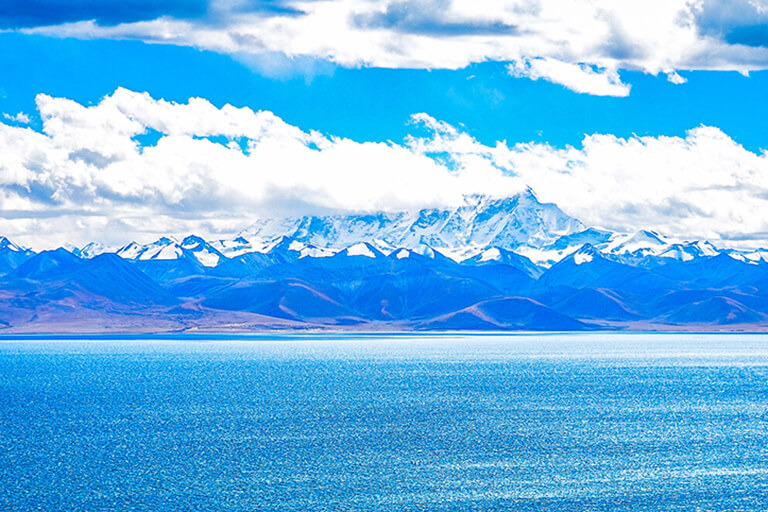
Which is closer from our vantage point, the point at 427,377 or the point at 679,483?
the point at 679,483

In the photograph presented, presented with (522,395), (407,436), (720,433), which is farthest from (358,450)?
(522,395)

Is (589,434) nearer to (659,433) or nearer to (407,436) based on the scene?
(659,433)

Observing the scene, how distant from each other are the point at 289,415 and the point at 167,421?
14.1m

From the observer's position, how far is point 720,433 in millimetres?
101000

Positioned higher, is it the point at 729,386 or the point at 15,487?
the point at 15,487

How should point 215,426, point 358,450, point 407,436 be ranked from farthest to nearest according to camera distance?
point 215,426 < point 407,436 < point 358,450

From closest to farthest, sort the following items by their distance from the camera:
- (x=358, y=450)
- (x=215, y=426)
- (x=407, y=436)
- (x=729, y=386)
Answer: (x=358, y=450), (x=407, y=436), (x=215, y=426), (x=729, y=386)

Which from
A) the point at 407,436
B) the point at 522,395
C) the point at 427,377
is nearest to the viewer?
the point at 407,436

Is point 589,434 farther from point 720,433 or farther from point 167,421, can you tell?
point 167,421

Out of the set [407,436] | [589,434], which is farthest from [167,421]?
[589,434]

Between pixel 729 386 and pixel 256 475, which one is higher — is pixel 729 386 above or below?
below

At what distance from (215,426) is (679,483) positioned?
50382 millimetres

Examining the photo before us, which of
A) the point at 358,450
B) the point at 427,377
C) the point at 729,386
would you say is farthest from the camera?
the point at 427,377

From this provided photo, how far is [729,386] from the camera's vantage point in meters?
161
